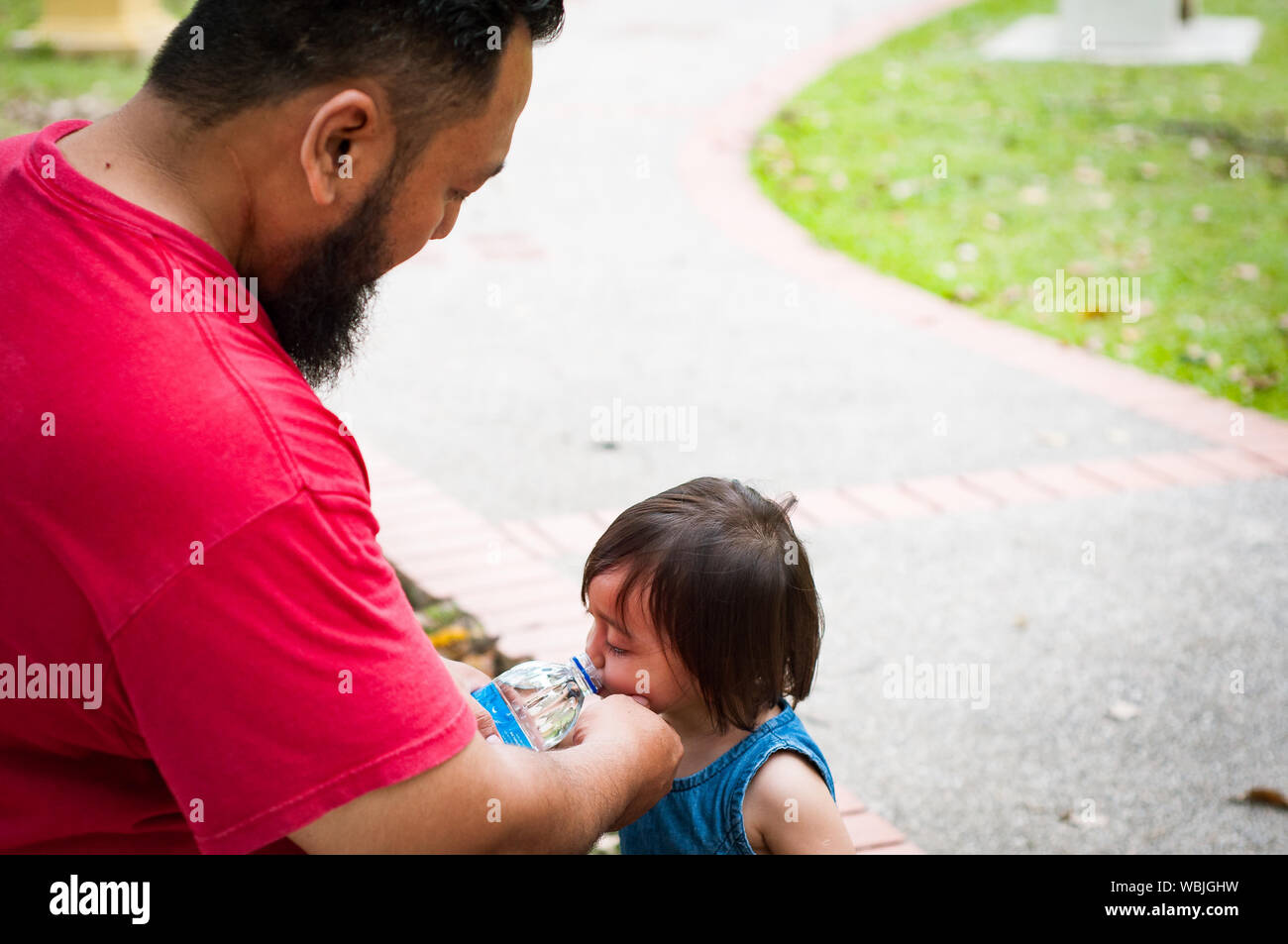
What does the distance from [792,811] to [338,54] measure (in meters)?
1.29

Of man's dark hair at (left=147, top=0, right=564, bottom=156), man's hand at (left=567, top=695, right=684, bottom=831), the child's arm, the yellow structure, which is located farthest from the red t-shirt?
the yellow structure

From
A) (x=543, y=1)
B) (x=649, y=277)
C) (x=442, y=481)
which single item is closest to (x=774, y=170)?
(x=649, y=277)

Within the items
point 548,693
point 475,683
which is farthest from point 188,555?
point 548,693

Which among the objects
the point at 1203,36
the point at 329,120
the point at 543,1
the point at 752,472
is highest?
the point at 1203,36

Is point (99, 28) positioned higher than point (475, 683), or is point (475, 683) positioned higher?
point (99, 28)

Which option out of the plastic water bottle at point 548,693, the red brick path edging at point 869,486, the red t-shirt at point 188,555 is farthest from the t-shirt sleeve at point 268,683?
the red brick path edging at point 869,486

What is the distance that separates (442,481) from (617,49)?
9.55 m

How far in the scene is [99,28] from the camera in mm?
12938

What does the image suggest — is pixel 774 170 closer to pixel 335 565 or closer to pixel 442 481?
pixel 442 481

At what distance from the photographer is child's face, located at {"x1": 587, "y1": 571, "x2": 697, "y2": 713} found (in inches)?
88.5

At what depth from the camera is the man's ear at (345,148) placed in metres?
1.64

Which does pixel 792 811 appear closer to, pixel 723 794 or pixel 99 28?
pixel 723 794

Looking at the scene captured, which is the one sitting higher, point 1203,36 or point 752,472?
point 1203,36
